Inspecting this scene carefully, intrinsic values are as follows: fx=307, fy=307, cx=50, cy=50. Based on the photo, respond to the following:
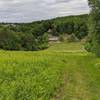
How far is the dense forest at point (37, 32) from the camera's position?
8925 centimetres

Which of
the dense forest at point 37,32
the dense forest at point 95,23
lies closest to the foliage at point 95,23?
the dense forest at point 95,23

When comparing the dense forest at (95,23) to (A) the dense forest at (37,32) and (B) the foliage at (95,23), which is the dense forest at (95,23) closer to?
(B) the foliage at (95,23)

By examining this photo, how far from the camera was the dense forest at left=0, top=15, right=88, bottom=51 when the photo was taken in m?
89.2

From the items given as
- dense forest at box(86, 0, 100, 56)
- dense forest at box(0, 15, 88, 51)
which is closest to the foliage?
dense forest at box(86, 0, 100, 56)

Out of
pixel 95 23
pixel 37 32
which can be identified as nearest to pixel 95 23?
pixel 95 23

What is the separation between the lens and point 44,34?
142 m

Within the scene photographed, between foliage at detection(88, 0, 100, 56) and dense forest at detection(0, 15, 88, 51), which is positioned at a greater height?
foliage at detection(88, 0, 100, 56)

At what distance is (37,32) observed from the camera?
475 ft

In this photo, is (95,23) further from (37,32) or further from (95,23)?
(37,32)

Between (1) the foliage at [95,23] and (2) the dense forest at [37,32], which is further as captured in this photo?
(2) the dense forest at [37,32]

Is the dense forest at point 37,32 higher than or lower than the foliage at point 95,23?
lower

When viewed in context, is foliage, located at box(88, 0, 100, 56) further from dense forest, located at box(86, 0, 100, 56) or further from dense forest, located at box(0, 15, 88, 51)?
dense forest, located at box(0, 15, 88, 51)

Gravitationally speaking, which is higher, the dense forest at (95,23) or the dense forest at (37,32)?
the dense forest at (95,23)

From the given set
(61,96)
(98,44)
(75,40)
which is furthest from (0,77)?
(75,40)
